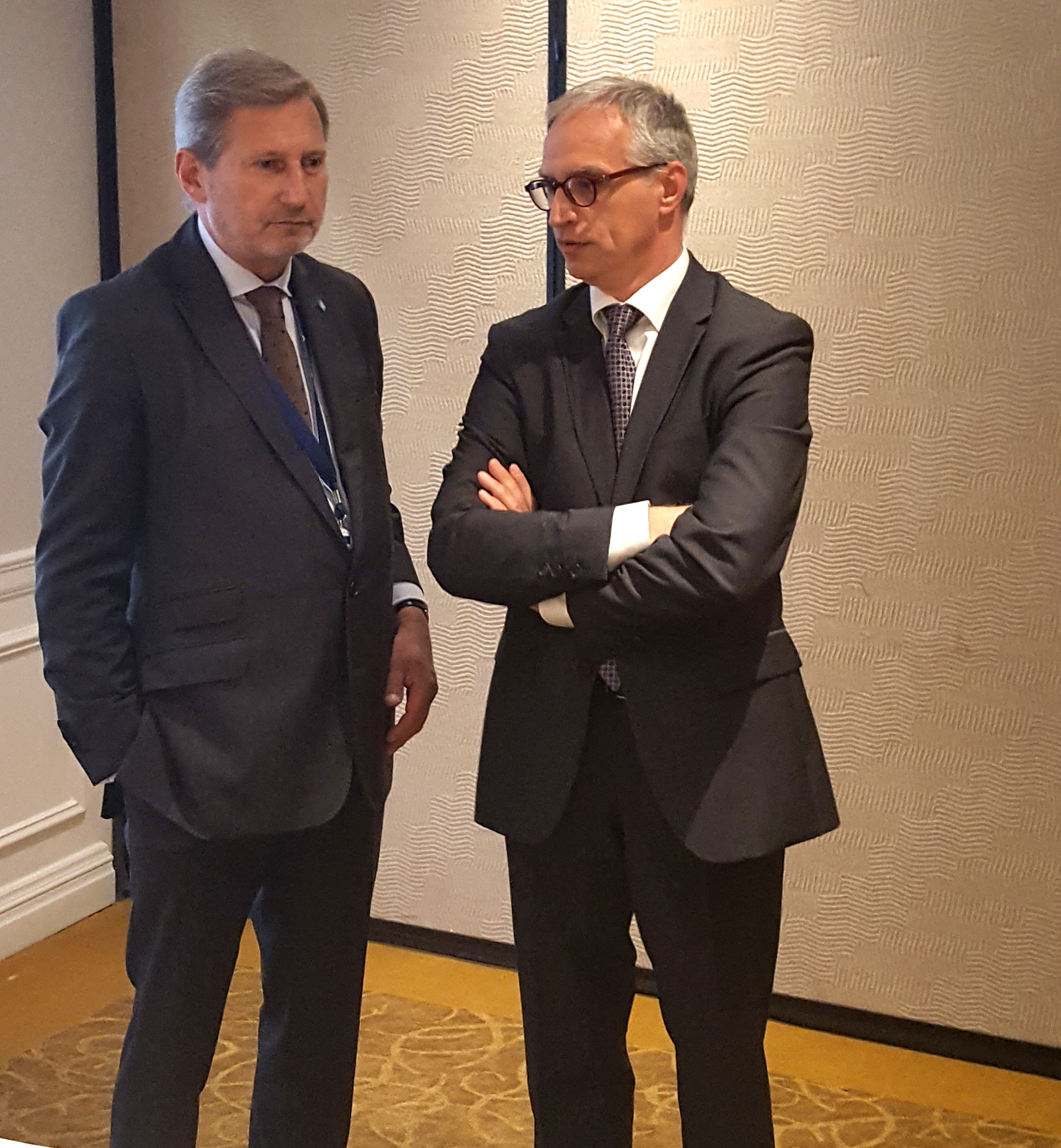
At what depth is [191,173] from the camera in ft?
6.13

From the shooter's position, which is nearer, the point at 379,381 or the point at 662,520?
the point at 662,520

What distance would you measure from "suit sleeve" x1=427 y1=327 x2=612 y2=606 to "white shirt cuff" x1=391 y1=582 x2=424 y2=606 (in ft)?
0.51

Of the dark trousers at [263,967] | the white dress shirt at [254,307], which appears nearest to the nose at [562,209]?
the white dress shirt at [254,307]

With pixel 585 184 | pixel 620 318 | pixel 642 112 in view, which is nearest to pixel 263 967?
pixel 620 318

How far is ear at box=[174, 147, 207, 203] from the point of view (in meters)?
1.86

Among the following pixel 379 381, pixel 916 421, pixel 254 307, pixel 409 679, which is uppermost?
pixel 254 307

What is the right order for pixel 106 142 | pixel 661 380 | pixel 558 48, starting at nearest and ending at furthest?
pixel 661 380, pixel 558 48, pixel 106 142

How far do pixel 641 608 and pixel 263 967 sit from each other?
0.75 metres

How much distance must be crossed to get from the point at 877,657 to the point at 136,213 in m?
1.73

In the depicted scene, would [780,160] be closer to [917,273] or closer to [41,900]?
[917,273]

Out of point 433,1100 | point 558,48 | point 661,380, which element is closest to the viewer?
point 661,380

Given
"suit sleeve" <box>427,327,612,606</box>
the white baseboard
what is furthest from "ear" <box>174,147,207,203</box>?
the white baseboard

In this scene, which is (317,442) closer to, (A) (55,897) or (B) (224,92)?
(B) (224,92)

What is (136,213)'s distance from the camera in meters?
3.04
